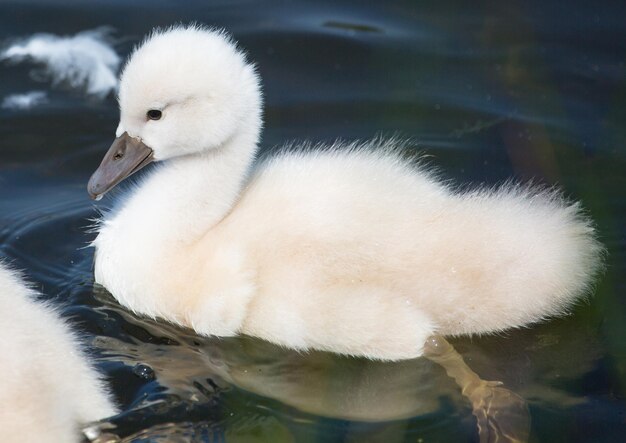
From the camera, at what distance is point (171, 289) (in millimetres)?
5004

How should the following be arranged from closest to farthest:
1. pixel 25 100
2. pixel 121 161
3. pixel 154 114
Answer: pixel 154 114, pixel 121 161, pixel 25 100

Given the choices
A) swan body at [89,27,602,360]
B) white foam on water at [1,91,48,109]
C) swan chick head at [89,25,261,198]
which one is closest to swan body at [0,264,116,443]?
swan body at [89,27,602,360]

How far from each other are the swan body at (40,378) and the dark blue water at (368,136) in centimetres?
22

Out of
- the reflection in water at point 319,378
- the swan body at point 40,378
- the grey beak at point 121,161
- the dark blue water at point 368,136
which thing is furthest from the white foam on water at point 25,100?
the swan body at point 40,378

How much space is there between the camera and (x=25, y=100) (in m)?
6.80

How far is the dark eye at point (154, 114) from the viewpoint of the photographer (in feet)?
16.5

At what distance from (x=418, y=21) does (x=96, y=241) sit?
2.91 m

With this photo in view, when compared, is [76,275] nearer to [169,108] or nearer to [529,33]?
[169,108]

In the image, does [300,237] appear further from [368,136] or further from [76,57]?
[76,57]

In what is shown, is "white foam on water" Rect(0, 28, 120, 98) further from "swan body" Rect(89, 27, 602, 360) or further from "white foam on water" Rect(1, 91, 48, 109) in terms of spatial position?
"swan body" Rect(89, 27, 602, 360)

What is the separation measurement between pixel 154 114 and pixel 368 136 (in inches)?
68.8

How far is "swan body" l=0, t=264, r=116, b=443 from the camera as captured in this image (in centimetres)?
400


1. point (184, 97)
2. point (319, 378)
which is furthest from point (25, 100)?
point (319, 378)

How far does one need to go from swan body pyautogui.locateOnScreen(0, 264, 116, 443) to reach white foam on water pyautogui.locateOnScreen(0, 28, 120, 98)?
2.56m
